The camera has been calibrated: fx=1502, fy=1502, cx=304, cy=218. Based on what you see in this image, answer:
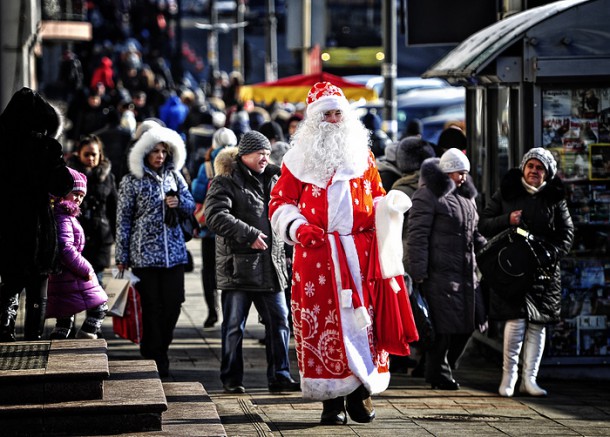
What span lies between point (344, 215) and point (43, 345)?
6.78 feet

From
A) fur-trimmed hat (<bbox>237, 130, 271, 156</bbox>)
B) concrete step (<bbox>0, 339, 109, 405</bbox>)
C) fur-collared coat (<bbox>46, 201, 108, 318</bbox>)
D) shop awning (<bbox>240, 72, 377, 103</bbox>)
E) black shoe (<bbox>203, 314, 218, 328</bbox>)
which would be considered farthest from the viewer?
shop awning (<bbox>240, 72, 377, 103</bbox>)

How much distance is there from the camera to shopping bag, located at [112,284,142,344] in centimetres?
1123

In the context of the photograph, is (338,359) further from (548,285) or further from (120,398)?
(548,285)

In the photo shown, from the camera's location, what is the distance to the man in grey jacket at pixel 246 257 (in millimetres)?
10469

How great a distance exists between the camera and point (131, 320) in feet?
37.2

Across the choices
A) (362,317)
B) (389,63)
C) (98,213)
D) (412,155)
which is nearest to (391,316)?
(362,317)

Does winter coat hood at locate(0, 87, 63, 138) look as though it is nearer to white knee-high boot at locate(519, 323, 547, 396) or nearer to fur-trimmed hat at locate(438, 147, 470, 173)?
fur-trimmed hat at locate(438, 147, 470, 173)

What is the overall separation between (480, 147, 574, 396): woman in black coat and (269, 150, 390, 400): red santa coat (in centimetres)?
197

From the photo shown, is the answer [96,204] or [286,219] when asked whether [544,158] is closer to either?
[286,219]

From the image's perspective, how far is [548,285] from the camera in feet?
35.8

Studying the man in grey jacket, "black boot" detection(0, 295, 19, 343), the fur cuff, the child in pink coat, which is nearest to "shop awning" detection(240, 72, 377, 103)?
the man in grey jacket

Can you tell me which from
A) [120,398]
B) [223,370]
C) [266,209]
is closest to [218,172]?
[266,209]

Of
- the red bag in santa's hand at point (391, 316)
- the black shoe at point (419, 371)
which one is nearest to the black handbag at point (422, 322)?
the black shoe at point (419, 371)

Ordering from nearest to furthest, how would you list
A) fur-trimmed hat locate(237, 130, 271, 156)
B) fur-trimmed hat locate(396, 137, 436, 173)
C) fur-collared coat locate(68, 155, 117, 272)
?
1. fur-trimmed hat locate(237, 130, 271, 156)
2. fur-trimmed hat locate(396, 137, 436, 173)
3. fur-collared coat locate(68, 155, 117, 272)
